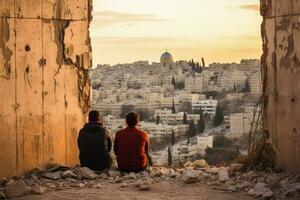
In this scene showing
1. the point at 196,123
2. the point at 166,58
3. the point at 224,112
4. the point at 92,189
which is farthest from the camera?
the point at 166,58

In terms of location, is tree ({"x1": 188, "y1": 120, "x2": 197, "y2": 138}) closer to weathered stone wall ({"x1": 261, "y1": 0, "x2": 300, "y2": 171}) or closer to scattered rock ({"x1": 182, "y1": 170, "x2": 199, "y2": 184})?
weathered stone wall ({"x1": 261, "y1": 0, "x2": 300, "y2": 171})

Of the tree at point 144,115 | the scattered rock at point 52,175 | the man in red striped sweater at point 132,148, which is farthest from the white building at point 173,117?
the scattered rock at point 52,175

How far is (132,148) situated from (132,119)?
0.38m

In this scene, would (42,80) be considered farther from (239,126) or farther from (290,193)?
(239,126)

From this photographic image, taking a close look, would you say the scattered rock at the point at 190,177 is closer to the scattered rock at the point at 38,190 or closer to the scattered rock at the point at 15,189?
the scattered rock at the point at 38,190

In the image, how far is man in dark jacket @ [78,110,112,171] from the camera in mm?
7895

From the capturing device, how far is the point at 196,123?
43906mm

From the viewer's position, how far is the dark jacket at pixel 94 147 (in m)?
7.89

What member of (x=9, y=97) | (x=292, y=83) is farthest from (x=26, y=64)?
(x=292, y=83)

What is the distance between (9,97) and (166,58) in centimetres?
9338

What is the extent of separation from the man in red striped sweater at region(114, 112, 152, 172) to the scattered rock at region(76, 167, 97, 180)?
43 cm

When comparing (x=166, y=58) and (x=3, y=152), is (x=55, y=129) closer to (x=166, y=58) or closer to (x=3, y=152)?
(x=3, y=152)

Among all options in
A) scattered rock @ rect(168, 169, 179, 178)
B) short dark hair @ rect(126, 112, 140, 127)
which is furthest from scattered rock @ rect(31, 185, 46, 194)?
scattered rock @ rect(168, 169, 179, 178)

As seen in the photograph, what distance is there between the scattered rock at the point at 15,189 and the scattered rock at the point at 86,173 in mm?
930
